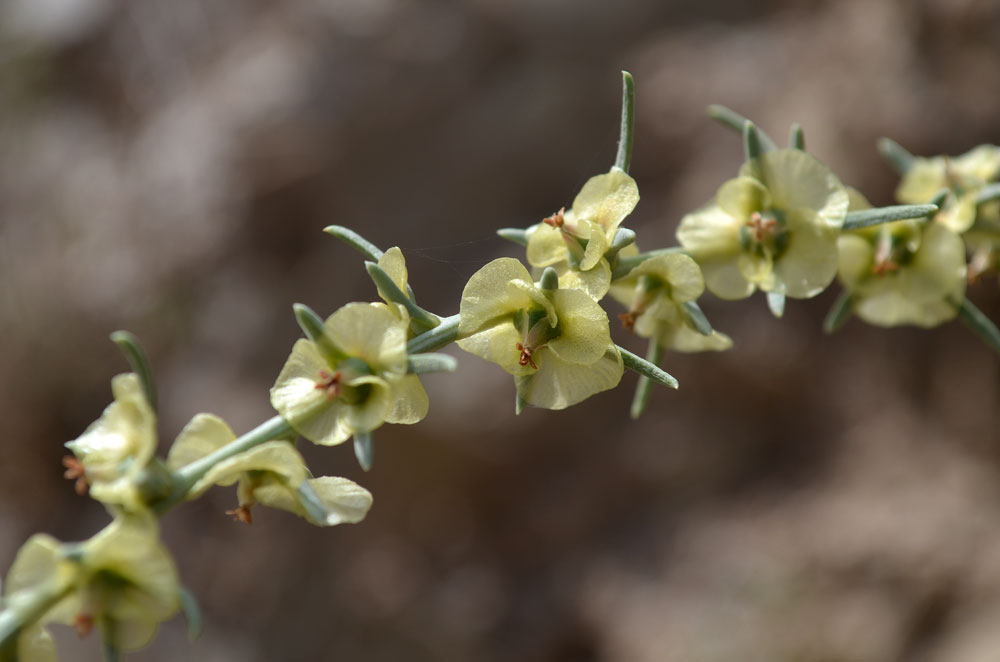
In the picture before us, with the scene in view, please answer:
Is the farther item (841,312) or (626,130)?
(841,312)

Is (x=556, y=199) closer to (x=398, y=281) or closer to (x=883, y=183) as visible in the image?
(x=883, y=183)

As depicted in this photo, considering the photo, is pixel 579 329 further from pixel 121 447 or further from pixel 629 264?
pixel 121 447

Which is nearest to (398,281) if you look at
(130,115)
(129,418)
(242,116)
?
(129,418)

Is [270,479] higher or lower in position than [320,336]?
lower

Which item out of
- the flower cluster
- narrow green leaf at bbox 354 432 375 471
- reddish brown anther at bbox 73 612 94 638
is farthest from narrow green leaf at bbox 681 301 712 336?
reddish brown anther at bbox 73 612 94 638

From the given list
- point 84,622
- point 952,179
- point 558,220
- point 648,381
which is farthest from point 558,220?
point 952,179
